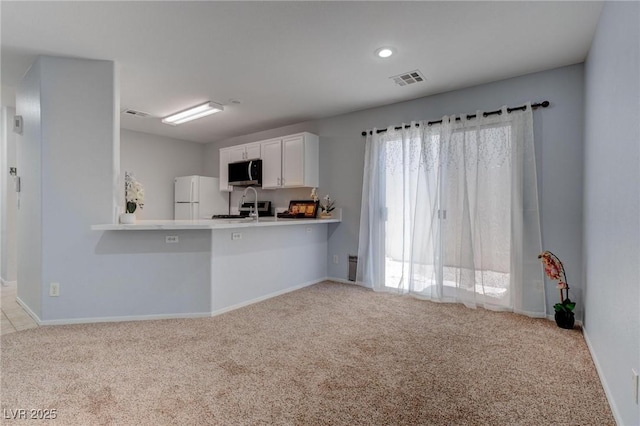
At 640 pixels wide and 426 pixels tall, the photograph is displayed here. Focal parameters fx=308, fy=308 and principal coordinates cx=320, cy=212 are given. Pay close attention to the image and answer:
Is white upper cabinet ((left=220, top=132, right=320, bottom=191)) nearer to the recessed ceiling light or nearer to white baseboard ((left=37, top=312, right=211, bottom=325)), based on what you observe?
the recessed ceiling light

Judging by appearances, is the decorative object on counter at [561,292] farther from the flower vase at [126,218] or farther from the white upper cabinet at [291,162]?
the flower vase at [126,218]

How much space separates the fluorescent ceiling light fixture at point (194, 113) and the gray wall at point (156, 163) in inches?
50.7

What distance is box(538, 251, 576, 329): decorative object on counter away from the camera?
2811 millimetres

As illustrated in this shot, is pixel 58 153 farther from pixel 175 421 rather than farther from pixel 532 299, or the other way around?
pixel 532 299

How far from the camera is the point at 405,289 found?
399cm

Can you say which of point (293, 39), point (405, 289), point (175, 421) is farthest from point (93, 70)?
point (405, 289)

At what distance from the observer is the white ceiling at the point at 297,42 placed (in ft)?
7.30

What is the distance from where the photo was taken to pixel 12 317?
3.09m

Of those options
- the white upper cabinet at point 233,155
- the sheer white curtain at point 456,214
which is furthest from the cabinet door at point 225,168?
the sheer white curtain at point 456,214

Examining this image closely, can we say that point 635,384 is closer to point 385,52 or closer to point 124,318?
point 385,52

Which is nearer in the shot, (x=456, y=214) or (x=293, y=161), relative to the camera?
(x=456, y=214)

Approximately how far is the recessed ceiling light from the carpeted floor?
2.54 metres

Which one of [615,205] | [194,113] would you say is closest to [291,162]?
[194,113]

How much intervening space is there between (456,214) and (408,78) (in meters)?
1.63
